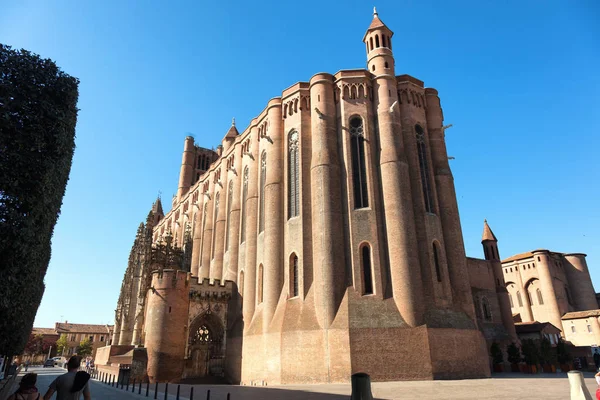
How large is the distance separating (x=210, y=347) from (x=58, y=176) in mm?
20043

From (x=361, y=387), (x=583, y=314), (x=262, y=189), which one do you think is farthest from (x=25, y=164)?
(x=583, y=314)

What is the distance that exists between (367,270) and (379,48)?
16.5 meters

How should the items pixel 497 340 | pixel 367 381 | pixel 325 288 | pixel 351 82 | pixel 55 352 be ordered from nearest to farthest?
1. pixel 367 381
2. pixel 325 288
3. pixel 351 82
4. pixel 497 340
5. pixel 55 352

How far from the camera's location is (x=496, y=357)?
2958cm

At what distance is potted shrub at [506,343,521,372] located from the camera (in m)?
30.1

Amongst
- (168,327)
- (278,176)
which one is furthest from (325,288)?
(168,327)

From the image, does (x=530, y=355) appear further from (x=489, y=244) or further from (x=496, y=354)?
(x=489, y=244)

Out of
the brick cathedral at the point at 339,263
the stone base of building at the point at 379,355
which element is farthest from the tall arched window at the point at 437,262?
the stone base of building at the point at 379,355

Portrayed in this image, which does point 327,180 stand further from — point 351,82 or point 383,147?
point 351,82

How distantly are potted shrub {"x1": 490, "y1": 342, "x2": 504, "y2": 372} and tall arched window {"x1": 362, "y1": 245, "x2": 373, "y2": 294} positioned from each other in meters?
14.5

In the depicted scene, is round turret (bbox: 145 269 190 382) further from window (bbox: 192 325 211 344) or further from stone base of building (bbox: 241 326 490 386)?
stone base of building (bbox: 241 326 490 386)

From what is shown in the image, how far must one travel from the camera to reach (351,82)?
27156 millimetres

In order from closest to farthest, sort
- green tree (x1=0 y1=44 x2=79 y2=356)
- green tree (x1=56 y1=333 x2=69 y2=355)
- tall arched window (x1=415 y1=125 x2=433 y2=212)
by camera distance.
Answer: green tree (x1=0 y1=44 x2=79 y2=356) → tall arched window (x1=415 y1=125 x2=433 y2=212) → green tree (x1=56 y1=333 x2=69 y2=355)

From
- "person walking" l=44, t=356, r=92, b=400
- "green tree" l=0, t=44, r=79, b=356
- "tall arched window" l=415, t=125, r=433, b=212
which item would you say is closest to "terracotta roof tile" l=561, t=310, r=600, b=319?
"tall arched window" l=415, t=125, r=433, b=212
